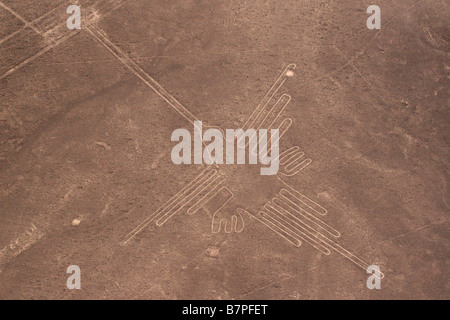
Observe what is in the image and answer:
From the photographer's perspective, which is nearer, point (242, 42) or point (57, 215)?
point (57, 215)

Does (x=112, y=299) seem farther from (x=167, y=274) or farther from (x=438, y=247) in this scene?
(x=438, y=247)

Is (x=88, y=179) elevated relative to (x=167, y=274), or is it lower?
elevated

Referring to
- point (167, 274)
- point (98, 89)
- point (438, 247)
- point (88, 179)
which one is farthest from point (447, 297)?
point (98, 89)

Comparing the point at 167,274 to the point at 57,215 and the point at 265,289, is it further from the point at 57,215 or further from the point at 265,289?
the point at 57,215

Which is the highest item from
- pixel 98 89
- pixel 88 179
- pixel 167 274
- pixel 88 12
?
pixel 88 12

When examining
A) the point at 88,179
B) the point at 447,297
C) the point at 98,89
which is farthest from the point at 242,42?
the point at 447,297
